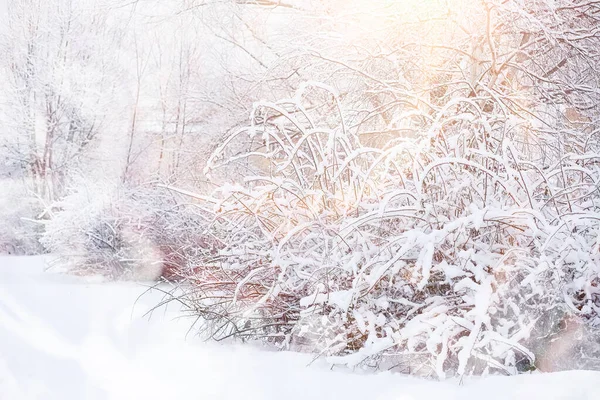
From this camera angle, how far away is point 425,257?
2.16m

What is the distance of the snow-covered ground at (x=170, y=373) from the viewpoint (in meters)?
1.95

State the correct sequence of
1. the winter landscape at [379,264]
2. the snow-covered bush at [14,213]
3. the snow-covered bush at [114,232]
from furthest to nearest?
the snow-covered bush at [14,213] → the snow-covered bush at [114,232] → the winter landscape at [379,264]

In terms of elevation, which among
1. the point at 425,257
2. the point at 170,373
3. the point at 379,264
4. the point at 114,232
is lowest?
the point at 114,232

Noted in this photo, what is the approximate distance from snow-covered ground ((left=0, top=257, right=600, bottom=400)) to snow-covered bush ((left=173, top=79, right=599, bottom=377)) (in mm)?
141

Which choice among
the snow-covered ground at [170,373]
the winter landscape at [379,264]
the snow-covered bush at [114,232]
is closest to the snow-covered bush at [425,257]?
the winter landscape at [379,264]

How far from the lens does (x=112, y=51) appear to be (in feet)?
49.9

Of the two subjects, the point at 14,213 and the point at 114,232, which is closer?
the point at 114,232

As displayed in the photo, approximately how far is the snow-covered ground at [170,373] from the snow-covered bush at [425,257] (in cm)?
14

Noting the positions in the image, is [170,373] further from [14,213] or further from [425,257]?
[14,213]

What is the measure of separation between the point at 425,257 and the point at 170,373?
1.16 m

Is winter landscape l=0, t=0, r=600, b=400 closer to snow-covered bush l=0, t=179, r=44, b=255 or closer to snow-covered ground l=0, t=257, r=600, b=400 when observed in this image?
snow-covered ground l=0, t=257, r=600, b=400

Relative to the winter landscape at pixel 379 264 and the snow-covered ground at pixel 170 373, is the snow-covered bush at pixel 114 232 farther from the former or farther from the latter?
the snow-covered ground at pixel 170 373

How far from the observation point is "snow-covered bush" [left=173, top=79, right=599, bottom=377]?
89.8 inches

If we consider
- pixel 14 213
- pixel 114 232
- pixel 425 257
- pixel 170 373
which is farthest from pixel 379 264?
pixel 14 213
